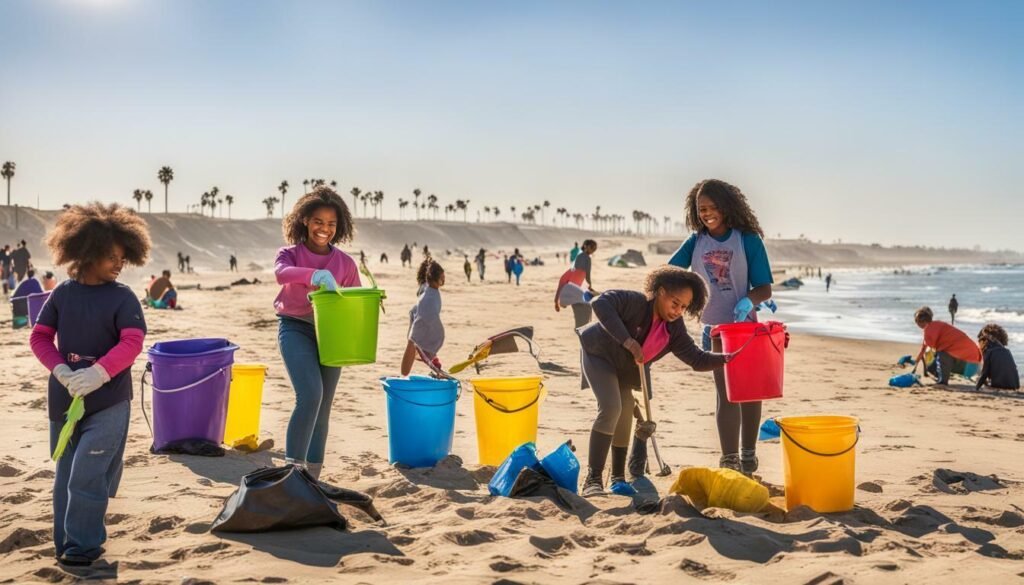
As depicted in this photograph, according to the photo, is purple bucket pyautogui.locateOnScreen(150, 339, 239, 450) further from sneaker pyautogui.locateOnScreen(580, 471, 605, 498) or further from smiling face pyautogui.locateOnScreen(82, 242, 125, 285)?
sneaker pyautogui.locateOnScreen(580, 471, 605, 498)

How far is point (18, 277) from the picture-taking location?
2444cm

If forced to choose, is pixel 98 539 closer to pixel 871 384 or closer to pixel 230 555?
pixel 230 555

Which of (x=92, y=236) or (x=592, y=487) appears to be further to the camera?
(x=592, y=487)

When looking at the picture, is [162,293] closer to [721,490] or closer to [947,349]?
[947,349]

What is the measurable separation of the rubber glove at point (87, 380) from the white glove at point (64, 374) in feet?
0.06

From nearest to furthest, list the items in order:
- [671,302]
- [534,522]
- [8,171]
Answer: [534,522]
[671,302]
[8,171]

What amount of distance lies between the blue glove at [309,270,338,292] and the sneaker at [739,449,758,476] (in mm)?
2680

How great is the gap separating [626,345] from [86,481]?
106 inches

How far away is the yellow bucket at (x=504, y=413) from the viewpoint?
5.68m

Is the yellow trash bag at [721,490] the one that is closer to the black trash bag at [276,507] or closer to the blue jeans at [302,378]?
the black trash bag at [276,507]

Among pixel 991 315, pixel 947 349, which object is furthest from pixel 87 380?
pixel 991 315

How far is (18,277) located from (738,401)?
79.6 ft

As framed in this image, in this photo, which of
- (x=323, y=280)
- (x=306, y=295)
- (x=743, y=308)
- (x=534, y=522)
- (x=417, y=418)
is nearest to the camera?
(x=534, y=522)

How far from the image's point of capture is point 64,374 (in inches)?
142
